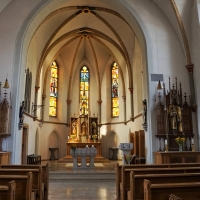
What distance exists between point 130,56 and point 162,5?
559cm

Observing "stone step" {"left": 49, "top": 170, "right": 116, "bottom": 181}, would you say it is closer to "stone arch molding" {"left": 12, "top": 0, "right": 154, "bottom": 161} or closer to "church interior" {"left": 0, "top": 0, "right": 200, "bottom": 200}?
"church interior" {"left": 0, "top": 0, "right": 200, "bottom": 200}

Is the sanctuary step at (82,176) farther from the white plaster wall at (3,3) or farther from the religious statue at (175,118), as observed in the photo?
the white plaster wall at (3,3)

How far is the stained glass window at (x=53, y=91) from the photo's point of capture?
19969 mm

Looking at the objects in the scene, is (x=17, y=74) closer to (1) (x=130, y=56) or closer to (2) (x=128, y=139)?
(1) (x=130, y=56)

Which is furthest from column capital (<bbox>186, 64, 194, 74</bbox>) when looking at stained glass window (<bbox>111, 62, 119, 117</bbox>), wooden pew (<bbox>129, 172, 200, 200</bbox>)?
stained glass window (<bbox>111, 62, 119, 117</bbox>)

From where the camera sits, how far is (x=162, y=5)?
1158 centimetres

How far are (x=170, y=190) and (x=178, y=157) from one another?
6636mm

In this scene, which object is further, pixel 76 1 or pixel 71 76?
pixel 71 76

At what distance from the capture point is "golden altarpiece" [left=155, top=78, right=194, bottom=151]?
33.1 ft

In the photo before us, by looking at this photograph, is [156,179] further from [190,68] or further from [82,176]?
[190,68]

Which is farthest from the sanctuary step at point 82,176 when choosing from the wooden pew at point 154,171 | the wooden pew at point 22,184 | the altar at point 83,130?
the altar at point 83,130

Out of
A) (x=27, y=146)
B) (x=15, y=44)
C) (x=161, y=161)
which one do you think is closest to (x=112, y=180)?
(x=161, y=161)

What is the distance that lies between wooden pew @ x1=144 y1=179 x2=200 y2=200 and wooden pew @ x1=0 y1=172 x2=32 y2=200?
83.8 inches

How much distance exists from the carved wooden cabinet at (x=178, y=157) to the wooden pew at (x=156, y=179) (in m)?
5.11
